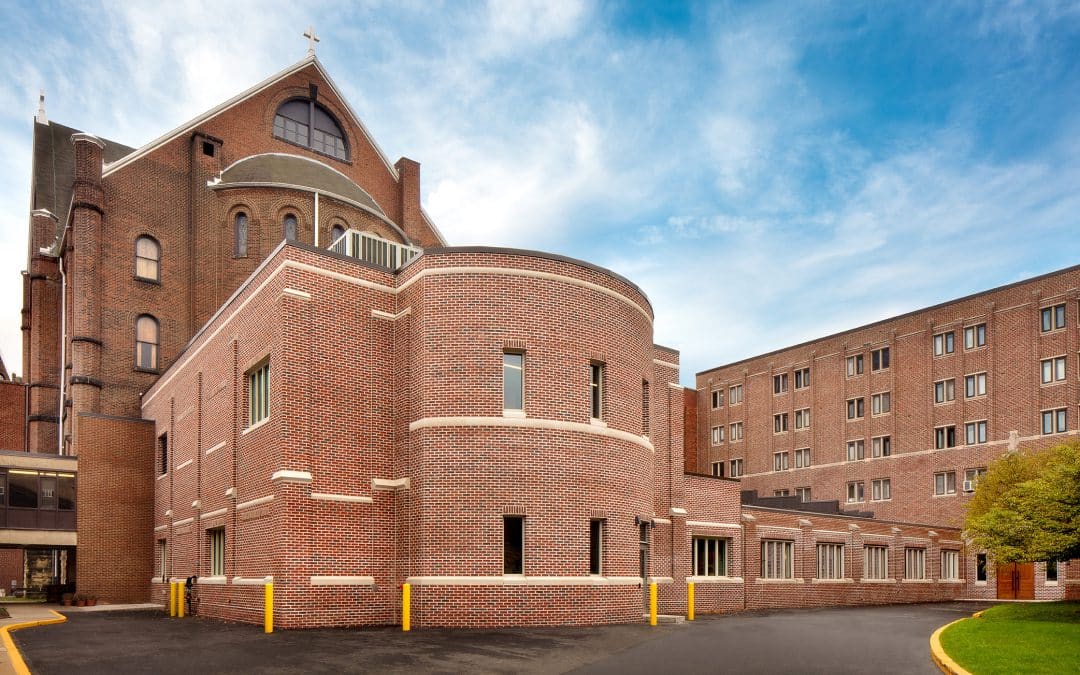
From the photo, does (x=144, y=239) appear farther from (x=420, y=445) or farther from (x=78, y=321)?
(x=420, y=445)

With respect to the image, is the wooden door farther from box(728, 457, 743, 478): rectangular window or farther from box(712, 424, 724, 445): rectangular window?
box(712, 424, 724, 445): rectangular window

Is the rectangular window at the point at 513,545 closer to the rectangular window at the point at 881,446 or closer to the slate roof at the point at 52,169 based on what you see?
the slate roof at the point at 52,169

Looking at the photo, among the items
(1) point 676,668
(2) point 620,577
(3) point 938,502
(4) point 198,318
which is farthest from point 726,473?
(1) point 676,668

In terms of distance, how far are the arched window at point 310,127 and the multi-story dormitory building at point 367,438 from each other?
576 centimetres

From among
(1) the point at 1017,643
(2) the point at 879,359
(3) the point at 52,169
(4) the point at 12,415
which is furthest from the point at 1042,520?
(4) the point at 12,415

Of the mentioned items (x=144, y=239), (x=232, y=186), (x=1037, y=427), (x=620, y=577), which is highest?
(x=232, y=186)

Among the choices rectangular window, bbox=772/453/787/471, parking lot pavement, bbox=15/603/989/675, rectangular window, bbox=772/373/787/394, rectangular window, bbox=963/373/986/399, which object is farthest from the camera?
rectangular window, bbox=772/373/787/394

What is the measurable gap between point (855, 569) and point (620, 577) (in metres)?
21.4

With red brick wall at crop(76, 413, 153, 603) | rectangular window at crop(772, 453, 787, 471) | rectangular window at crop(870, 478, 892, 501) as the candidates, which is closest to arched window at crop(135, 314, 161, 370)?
red brick wall at crop(76, 413, 153, 603)

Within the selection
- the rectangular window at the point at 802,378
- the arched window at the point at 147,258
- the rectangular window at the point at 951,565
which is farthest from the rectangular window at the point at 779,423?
the arched window at the point at 147,258

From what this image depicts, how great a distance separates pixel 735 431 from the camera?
67.0 metres

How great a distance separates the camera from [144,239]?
40844 millimetres

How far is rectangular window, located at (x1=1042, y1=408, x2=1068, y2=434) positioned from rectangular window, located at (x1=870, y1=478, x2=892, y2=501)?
10.3 m

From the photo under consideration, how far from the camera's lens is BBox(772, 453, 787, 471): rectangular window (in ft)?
206
